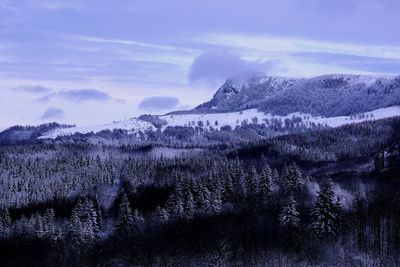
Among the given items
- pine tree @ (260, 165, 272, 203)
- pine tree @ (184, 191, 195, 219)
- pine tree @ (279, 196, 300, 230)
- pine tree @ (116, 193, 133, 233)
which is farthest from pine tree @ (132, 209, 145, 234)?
pine tree @ (279, 196, 300, 230)

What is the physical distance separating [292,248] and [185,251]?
19.2 meters

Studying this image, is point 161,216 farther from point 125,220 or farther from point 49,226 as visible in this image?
point 49,226

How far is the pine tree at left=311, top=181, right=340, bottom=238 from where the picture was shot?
104 metres

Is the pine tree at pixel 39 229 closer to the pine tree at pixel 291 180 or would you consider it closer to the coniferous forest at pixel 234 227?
the coniferous forest at pixel 234 227

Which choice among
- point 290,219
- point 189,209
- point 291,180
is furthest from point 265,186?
point 290,219

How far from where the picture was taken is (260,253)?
98.5 meters

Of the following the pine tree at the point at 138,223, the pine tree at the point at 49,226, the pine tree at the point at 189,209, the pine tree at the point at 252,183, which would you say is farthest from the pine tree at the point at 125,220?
the pine tree at the point at 252,183

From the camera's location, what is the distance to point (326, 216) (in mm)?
105812

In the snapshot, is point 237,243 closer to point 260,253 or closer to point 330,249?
point 260,253

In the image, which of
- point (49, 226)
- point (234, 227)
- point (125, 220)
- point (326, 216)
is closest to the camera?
point (326, 216)

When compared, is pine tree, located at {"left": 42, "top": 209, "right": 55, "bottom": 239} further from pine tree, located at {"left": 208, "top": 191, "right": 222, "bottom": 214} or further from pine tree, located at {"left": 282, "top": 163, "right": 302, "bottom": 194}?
pine tree, located at {"left": 282, "top": 163, "right": 302, "bottom": 194}

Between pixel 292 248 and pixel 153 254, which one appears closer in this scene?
pixel 292 248

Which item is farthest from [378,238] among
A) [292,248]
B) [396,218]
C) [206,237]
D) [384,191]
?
[384,191]

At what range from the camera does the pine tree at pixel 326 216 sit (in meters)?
104
